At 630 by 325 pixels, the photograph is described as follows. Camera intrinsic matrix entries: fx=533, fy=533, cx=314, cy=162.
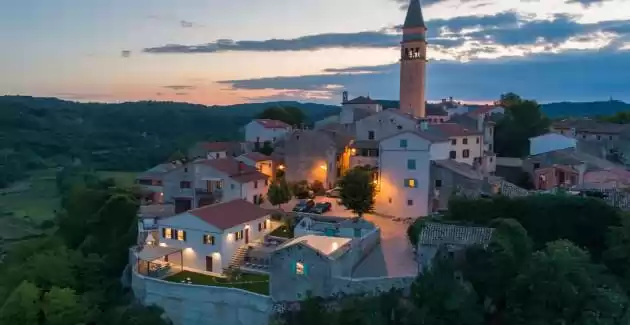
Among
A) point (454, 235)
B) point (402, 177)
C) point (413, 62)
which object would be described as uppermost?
point (413, 62)

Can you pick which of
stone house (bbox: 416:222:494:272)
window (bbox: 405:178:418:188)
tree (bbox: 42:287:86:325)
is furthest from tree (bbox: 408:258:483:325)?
tree (bbox: 42:287:86:325)

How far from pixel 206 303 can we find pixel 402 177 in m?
16.6

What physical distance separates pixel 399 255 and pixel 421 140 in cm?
1066

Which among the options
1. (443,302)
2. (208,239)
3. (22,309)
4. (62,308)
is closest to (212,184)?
(208,239)

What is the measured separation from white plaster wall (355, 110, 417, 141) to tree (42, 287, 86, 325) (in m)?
25.5

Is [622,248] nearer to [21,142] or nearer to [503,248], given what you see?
[503,248]

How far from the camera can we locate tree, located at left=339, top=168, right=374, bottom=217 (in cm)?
3478

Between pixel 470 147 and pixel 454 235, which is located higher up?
pixel 470 147

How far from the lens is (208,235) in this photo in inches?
1199

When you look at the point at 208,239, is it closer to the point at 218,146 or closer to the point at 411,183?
the point at 411,183

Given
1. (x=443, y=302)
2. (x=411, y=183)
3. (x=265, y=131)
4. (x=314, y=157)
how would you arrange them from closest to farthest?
(x=443, y=302) < (x=411, y=183) < (x=314, y=157) < (x=265, y=131)

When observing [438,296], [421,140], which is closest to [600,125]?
[421,140]

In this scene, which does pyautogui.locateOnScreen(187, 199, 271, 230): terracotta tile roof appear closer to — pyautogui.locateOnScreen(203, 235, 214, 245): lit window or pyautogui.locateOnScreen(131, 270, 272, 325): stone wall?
pyautogui.locateOnScreen(203, 235, 214, 245): lit window

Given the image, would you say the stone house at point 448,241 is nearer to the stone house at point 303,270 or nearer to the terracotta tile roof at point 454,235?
the terracotta tile roof at point 454,235
